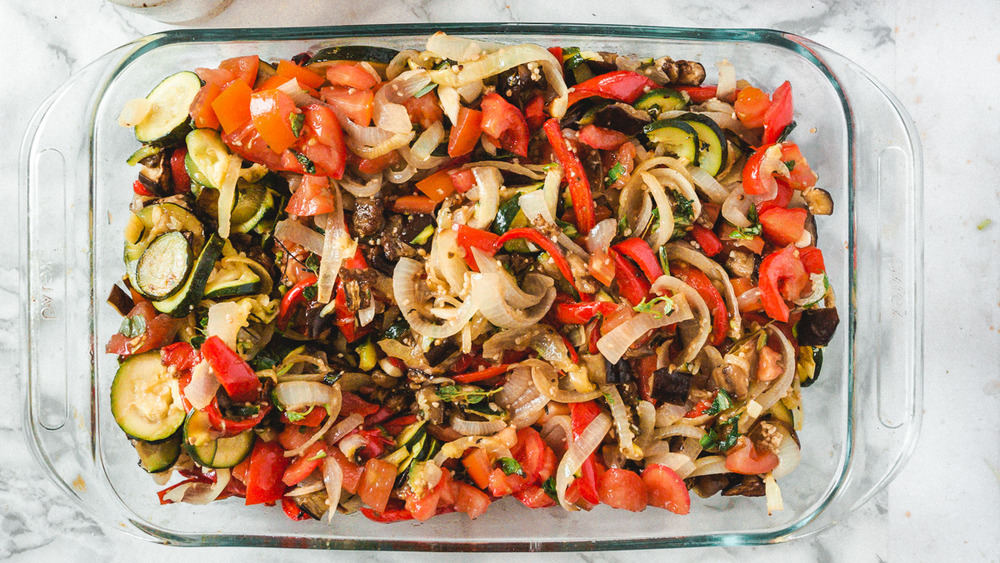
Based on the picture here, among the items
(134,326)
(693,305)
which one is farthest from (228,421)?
(693,305)

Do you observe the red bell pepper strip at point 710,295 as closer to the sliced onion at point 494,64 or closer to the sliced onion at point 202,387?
the sliced onion at point 494,64

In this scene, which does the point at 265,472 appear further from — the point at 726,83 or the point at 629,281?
the point at 726,83

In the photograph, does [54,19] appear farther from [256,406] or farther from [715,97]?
[715,97]

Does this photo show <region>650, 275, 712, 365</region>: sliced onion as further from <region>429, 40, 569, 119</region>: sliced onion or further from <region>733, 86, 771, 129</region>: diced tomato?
<region>429, 40, 569, 119</region>: sliced onion

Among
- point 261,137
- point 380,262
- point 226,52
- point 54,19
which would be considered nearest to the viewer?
point 261,137

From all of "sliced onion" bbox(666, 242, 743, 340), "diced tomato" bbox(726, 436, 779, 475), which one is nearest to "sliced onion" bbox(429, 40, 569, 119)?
"sliced onion" bbox(666, 242, 743, 340)

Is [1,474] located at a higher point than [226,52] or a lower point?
lower

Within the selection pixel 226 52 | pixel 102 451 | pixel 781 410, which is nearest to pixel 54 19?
pixel 226 52
